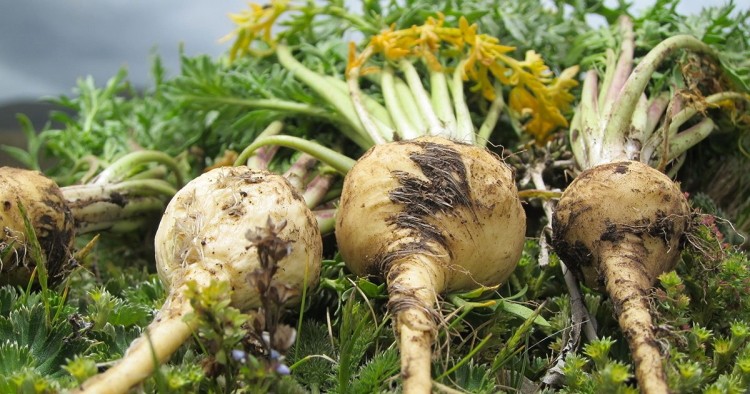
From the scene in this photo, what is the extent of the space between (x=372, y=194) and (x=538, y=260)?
24.7 inches

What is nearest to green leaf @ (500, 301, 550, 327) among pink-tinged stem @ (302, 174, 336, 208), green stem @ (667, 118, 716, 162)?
pink-tinged stem @ (302, 174, 336, 208)

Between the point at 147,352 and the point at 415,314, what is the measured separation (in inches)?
22.7

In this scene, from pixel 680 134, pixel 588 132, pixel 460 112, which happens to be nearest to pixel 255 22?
pixel 460 112

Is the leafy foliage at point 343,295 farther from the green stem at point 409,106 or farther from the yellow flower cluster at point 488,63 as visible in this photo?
the green stem at point 409,106

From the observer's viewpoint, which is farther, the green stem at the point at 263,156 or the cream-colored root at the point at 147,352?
the green stem at the point at 263,156

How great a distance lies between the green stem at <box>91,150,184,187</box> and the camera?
2.55m

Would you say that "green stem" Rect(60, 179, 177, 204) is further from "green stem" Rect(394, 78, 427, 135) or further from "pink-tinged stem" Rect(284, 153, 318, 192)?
"green stem" Rect(394, 78, 427, 135)

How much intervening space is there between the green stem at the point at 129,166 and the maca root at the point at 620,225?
166 centimetres

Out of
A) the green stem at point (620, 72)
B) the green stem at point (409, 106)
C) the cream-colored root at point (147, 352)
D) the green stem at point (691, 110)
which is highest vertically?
the cream-colored root at point (147, 352)

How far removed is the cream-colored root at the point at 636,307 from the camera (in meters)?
1.36

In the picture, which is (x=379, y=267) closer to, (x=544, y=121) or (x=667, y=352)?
(x=667, y=352)

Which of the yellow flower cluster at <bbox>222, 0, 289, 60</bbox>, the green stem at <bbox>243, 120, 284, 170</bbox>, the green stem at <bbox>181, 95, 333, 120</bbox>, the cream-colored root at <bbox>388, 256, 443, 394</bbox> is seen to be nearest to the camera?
the cream-colored root at <bbox>388, 256, 443, 394</bbox>

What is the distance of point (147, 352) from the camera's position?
1.33m

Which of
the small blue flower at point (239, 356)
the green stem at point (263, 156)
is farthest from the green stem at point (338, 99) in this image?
the small blue flower at point (239, 356)
